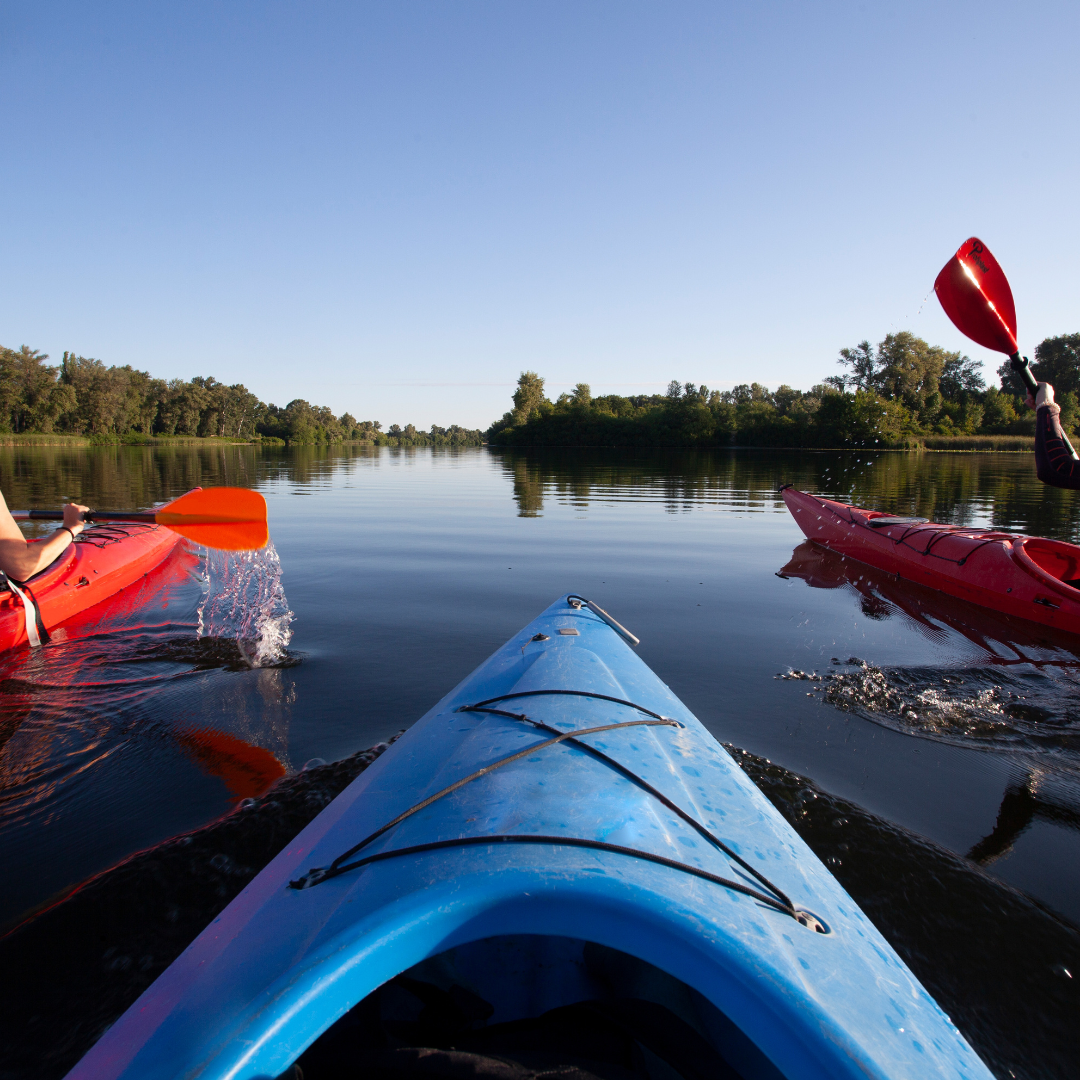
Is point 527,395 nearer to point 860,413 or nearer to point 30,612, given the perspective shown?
point 860,413

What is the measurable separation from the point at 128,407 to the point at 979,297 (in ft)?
270

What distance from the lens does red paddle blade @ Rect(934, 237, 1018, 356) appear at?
17.2ft

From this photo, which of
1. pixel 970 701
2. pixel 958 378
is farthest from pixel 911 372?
pixel 970 701

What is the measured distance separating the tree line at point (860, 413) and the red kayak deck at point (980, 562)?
119ft

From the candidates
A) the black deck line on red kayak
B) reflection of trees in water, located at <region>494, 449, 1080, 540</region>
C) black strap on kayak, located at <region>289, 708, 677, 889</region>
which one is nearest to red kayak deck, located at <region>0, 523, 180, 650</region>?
black strap on kayak, located at <region>289, 708, 677, 889</region>

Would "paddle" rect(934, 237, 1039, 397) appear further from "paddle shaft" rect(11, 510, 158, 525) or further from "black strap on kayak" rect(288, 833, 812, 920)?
"paddle shaft" rect(11, 510, 158, 525)

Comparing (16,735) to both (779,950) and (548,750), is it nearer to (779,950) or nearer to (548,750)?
(548,750)

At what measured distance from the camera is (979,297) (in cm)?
526

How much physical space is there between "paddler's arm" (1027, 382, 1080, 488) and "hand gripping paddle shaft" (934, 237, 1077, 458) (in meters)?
1.12

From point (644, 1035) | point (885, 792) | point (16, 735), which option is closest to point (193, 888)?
point (644, 1035)

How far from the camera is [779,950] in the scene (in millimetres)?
1253

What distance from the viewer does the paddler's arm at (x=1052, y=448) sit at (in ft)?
13.3

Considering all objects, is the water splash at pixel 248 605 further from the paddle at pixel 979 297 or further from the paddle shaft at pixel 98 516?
the paddle at pixel 979 297

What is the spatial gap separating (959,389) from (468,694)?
259ft
